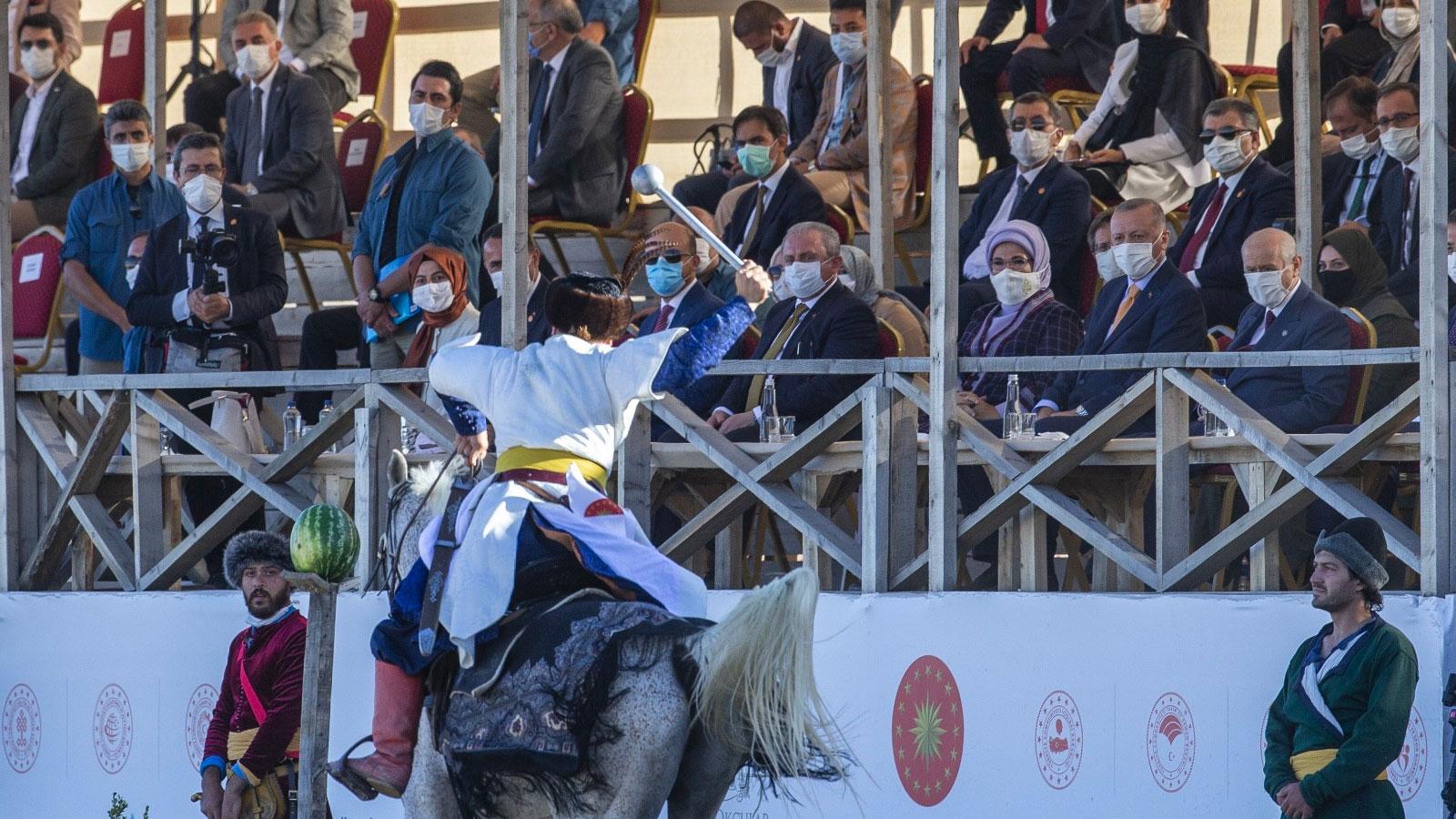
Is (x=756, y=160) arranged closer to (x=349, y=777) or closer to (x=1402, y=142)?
(x=1402, y=142)

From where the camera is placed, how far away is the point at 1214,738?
737 centimetres

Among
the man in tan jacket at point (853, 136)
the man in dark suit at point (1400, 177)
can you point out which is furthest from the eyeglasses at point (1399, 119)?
the man in tan jacket at point (853, 136)

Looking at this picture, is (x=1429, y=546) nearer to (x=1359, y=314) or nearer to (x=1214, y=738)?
(x=1214, y=738)

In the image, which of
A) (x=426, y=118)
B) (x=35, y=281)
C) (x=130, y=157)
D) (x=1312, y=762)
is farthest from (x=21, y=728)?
(x=1312, y=762)

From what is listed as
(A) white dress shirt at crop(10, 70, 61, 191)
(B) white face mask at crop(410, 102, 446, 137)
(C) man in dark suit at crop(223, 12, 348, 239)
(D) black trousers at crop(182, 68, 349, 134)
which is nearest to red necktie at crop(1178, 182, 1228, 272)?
(B) white face mask at crop(410, 102, 446, 137)

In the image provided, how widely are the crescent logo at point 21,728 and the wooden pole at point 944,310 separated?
4.11m

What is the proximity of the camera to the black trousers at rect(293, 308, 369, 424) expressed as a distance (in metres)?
0.81

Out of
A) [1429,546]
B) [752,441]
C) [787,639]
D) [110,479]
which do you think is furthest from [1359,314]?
[110,479]

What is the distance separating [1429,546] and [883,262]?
3.64 metres

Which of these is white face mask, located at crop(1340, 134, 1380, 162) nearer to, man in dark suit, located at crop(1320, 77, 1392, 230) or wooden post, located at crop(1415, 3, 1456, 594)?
man in dark suit, located at crop(1320, 77, 1392, 230)

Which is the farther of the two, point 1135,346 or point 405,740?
point 1135,346

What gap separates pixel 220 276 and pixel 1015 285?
346 centimetres

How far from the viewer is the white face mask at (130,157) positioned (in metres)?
11.1

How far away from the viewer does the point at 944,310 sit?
812 cm
